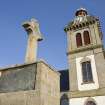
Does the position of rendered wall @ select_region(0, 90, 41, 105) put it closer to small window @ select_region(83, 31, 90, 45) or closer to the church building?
the church building

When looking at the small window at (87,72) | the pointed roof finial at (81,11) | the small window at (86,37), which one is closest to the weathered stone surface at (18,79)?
the small window at (87,72)

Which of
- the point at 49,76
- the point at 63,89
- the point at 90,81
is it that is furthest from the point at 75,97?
the point at 49,76

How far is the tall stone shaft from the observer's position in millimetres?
5935

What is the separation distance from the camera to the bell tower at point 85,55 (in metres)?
20.0

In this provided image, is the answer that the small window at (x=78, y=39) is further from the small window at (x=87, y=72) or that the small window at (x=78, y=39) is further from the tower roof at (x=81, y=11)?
the tower roof at (x=81, y=11)

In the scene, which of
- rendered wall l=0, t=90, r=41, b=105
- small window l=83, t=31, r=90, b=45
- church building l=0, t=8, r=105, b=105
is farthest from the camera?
small window l=83, t=31, r=90, b=45

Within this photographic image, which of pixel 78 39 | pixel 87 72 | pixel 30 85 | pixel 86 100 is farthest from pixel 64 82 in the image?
pixel 30 85

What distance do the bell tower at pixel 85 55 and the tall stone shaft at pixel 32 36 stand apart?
14683 millimetres

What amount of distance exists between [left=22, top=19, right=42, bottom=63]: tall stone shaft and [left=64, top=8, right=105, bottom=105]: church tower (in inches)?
569

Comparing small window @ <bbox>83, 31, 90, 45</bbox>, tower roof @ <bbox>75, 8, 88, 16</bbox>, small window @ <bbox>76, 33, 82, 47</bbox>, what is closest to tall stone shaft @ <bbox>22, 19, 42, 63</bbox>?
small window @ <bbox>83, 31, 90, 45</bbox>

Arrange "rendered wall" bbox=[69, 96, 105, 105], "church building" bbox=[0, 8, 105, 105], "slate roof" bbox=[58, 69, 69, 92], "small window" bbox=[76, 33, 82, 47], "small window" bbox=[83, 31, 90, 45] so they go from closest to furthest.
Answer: "church building" bbox=[0, 8, 105, 105] < "rendered wall" bbox=[69, 96, 105, 105] < "small window" bbox=[83, 31, 90, 45] < "small window" bbox=[76, 33, 82, 47] < "slate roof" bbox=[58, 69, 69, 92]

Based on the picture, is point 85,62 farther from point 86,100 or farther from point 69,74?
point 86,100

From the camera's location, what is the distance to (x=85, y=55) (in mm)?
22094

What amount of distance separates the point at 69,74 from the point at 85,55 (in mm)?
3131
